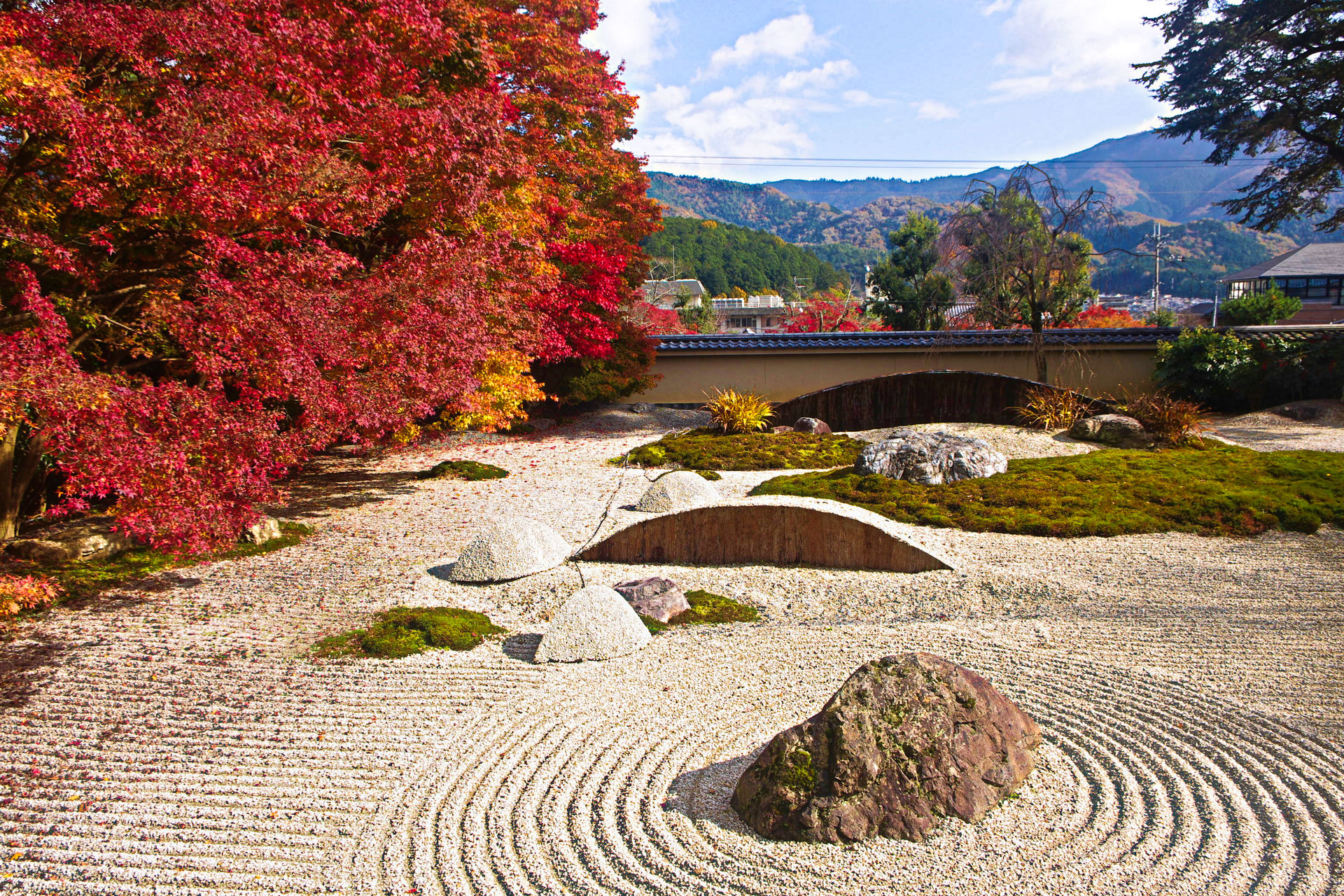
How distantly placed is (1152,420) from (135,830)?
39.6ft

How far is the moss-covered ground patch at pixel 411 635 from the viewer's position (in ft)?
16.1

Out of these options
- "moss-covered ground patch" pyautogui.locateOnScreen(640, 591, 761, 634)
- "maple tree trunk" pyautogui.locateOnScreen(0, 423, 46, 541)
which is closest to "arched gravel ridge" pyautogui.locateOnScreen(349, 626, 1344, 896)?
"moss-covered ground patch" pyautogui.locateOnScreen(640, 591, 761, 634)

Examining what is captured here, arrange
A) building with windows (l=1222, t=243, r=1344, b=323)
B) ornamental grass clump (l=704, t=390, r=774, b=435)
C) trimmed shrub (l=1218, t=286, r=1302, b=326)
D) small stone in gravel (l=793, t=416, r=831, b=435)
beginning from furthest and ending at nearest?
building with windows (l=1222, t=243, r=1344, b=323)
trimmed shrub (l=1218, t=286, r=1302, b=326)
small stone in gravel (l=793, t=416, r=831, b=435)
ornamental grass clump (l=704, t=390, r=774, b=435)

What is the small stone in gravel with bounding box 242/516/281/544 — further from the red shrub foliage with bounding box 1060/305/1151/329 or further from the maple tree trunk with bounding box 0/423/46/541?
the red shrub foliage with bounding box 1060/305/1151/329

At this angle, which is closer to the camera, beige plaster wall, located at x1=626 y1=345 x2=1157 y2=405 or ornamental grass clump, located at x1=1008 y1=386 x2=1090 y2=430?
ornamental grass clump, located at x1=1008 y1=386 x2=1090 y2=430

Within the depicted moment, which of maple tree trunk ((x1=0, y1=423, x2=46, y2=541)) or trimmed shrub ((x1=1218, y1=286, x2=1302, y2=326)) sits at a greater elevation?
trimmed shrub ((x1=1218, y1=286, x2=1302, y2=326))

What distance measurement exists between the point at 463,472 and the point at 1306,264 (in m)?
40.8

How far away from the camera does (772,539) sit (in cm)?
662

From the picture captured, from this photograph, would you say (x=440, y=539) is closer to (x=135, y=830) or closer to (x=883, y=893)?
(x=135, y=830)

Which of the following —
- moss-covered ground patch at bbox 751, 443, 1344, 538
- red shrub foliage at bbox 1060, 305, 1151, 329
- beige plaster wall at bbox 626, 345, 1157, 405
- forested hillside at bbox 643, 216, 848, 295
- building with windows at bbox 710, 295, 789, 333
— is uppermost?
forested hillside at bbox 643, 216, 848, 295

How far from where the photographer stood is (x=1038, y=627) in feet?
17.1

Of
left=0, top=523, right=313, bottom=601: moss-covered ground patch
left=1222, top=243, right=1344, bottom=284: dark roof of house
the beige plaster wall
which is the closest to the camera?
left=0, top=523, right=313, bottom=601: moss-covered ground patch

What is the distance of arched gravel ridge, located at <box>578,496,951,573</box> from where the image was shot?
21.0 feet

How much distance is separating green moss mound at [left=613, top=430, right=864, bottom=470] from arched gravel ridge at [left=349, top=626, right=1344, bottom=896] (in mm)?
5927
